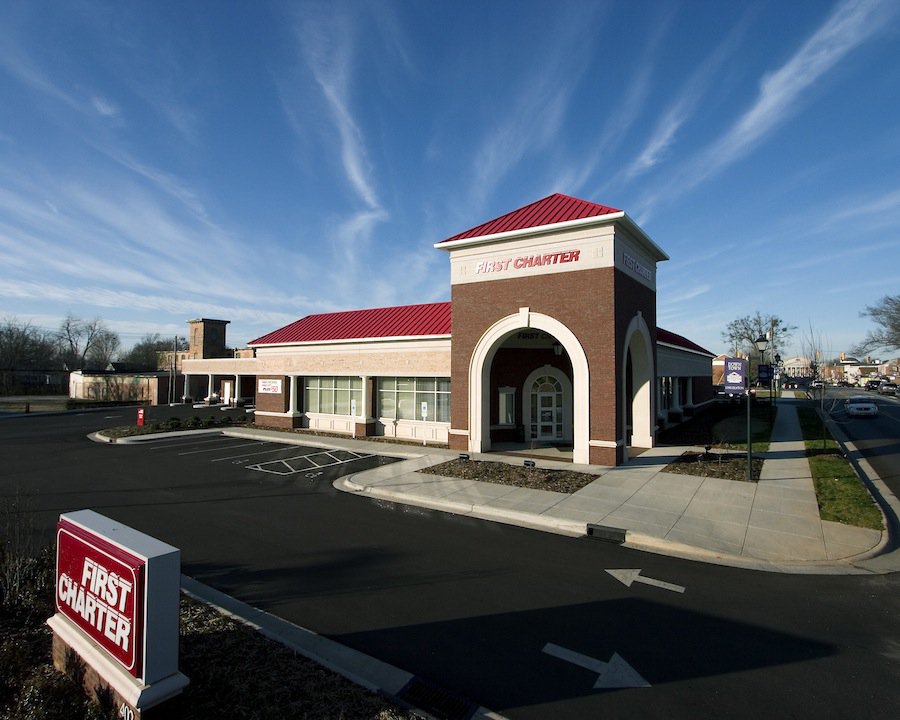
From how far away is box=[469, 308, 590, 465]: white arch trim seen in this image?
52.9 feet

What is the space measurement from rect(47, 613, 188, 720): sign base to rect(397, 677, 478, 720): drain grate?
1.99 meters

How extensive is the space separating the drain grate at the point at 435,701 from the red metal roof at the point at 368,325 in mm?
16912

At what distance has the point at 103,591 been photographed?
4090 millimetres

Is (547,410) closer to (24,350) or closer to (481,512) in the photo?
(481,512)

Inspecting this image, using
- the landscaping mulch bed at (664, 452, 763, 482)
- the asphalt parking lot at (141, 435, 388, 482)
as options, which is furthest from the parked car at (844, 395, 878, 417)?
the asphalt parking lot at (141, 435, 388, 482)

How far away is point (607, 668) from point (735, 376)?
39.0 ft

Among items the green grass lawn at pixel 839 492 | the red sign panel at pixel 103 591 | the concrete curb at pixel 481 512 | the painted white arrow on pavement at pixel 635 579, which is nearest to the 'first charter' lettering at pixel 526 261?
the concrete curb at pixel 481 512

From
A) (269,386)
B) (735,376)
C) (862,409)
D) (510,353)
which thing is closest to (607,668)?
(735,376)

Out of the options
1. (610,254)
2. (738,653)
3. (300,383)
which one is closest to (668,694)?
(738,653)

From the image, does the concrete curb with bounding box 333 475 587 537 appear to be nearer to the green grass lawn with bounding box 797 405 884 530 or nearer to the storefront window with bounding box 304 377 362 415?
the green grass lawn with bounding box 797 405 884 530

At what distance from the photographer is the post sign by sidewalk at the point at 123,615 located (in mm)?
3686

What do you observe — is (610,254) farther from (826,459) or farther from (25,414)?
(25,414)

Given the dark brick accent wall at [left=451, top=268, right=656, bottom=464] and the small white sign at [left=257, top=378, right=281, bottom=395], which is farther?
the small white sign at [left=257, top=378, right=281, bottom=395]

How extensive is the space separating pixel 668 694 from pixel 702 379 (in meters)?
40.2
